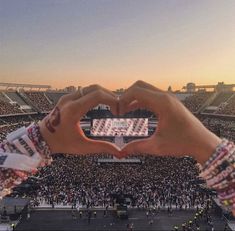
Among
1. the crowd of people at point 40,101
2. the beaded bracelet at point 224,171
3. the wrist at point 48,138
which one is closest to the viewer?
the beaded bracelet at point 224,171

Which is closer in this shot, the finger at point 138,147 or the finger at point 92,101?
the finger at point 92,101

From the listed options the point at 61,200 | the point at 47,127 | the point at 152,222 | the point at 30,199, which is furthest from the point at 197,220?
the point at 47,127

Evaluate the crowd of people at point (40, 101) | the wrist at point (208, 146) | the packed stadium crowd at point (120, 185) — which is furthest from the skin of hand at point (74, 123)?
the crowd of people at point (40, 101)

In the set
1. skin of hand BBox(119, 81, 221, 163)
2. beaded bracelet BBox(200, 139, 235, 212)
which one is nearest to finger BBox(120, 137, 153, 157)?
skin of hand BBox(119, 81, 221, 163)

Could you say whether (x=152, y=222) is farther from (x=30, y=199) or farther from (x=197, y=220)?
(x=30, y=199)

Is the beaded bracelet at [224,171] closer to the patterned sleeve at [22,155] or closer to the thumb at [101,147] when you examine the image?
the thumb at [101,147]

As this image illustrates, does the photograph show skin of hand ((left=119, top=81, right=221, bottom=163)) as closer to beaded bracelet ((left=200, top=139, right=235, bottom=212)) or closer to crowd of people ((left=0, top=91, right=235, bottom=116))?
beaded bracelet ((left=200, top=139, right=235, bottom=212))
